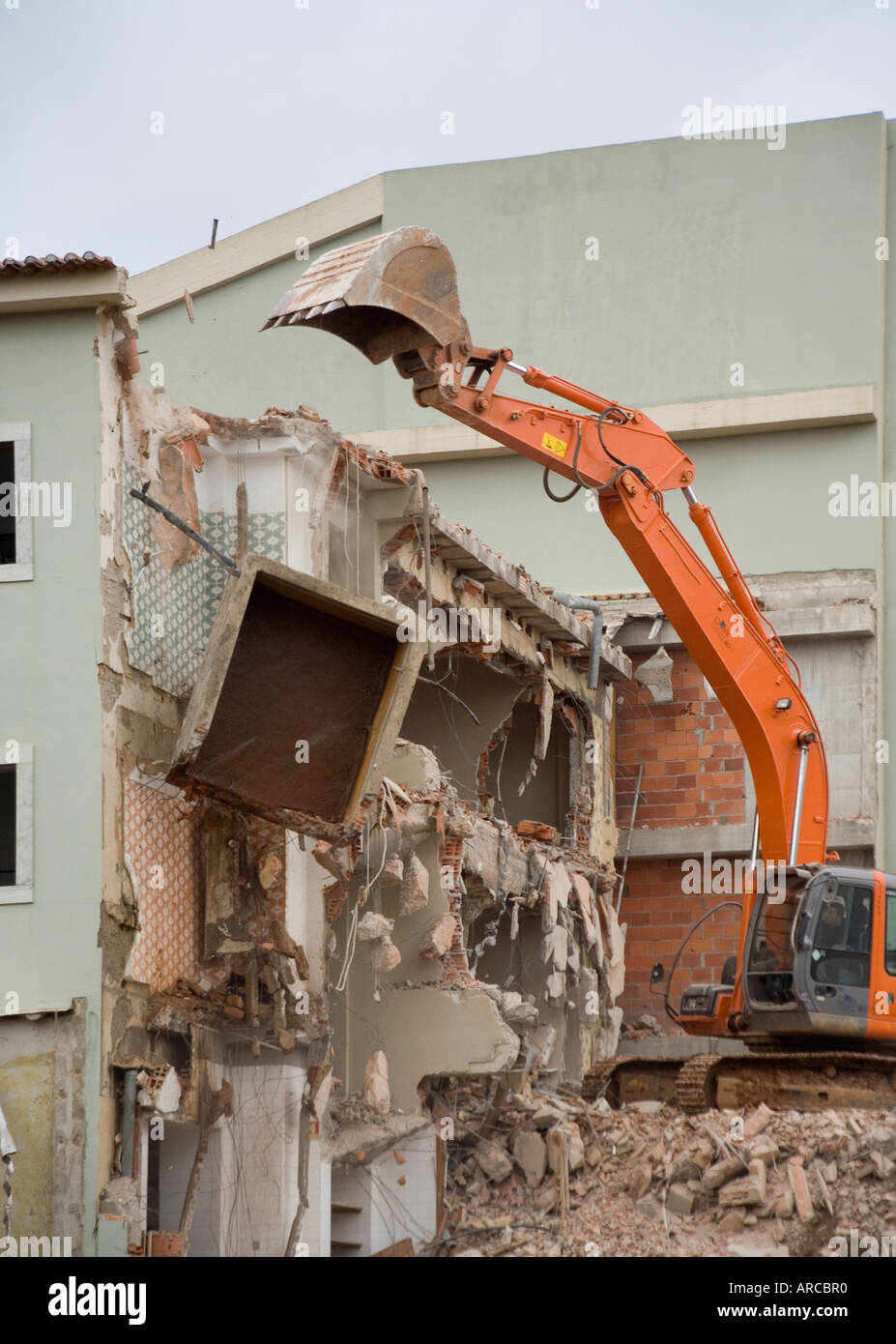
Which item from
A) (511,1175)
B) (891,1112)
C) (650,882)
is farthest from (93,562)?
(650,882)

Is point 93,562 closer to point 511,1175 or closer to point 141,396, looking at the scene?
point 141,396

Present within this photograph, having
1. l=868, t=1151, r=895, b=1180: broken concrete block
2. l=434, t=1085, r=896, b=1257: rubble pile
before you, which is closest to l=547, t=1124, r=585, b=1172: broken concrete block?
l=434, t=1085, r=896, b=1257: rubble pile

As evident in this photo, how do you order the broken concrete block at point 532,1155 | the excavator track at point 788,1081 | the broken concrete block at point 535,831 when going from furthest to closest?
the broken concrete block at point 535,831 → the excavator track at point 788,1081 → the broken concrete block at point 532,1155

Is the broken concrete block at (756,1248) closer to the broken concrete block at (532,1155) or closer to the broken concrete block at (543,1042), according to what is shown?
the broken concrete block at (532,1155)

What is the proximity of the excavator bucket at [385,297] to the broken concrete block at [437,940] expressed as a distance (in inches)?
188

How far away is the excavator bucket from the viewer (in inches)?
566

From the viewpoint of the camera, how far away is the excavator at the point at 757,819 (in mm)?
16547

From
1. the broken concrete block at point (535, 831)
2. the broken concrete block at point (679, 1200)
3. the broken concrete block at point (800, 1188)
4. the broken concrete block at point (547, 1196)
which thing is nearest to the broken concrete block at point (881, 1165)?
the broken concrete block at point (800, 1188)

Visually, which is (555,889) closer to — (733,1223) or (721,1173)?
(721,1173)

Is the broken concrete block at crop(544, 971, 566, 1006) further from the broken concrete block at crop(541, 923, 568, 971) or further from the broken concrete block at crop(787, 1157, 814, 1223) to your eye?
the broken concrete block at crop(787, 1157, 814, 1223)

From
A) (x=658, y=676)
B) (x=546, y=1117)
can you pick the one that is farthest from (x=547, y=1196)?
(x=658, y=676)

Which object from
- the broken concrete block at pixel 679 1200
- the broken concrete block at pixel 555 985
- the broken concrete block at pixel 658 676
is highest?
the broken concrete block at pixel 658 676

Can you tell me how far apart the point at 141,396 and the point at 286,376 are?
10904 millimetres

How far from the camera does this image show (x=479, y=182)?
25188 millimetres
